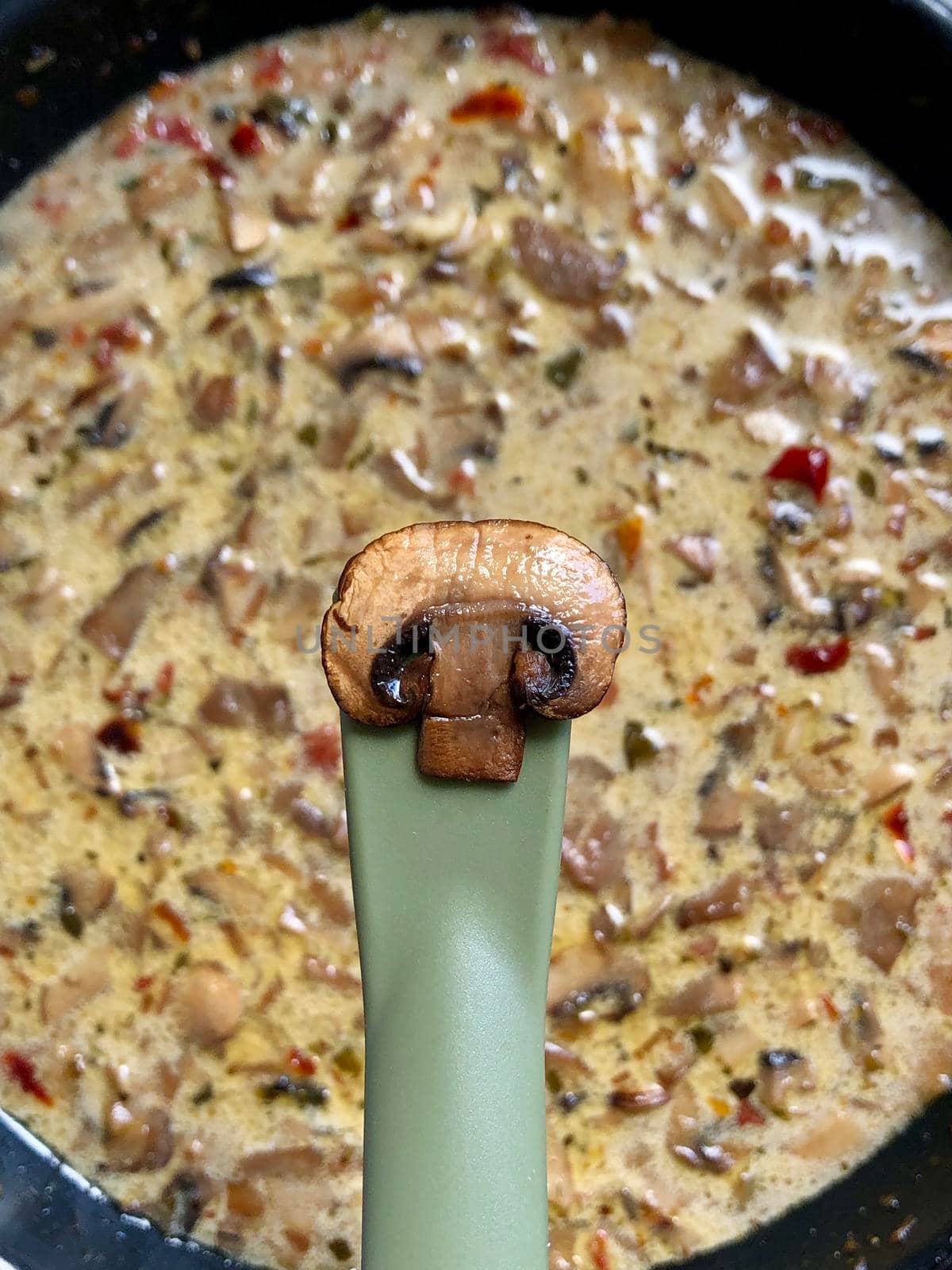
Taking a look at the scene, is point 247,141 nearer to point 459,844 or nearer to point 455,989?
point 459,844

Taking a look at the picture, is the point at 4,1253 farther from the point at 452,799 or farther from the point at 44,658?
the point at 452,799

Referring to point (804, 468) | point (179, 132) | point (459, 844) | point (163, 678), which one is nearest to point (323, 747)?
point (163, 678)

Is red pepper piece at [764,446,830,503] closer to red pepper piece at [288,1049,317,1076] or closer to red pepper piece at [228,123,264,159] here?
red pepper piece at [228,123,264,159]

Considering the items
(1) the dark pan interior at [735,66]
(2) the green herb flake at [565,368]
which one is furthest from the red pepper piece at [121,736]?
(2) the green herb flake at [565,368]

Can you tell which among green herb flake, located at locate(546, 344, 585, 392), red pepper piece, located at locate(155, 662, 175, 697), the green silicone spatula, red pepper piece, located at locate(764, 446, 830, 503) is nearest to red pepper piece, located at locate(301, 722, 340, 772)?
red pepper piece, located at locate(155, 662, 175, 697)

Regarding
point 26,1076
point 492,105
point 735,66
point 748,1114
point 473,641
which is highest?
point 735,66

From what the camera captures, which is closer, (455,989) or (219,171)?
(455,989)

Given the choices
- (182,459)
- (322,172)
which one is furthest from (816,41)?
(182,459)
